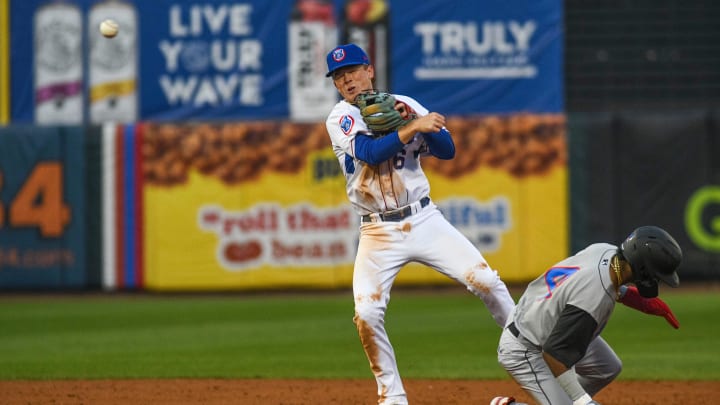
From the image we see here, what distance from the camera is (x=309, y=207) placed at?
15195 millimetres

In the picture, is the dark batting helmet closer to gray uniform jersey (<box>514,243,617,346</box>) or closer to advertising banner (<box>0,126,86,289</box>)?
gray uniform jersey (<box>514,243,617,346</box>)

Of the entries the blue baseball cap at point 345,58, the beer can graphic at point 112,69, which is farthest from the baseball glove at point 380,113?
the beer can graphic at point 112,69

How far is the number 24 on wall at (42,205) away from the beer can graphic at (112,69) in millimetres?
1227

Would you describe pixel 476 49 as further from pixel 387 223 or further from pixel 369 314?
pixel 369 314

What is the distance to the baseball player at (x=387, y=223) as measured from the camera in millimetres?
5930

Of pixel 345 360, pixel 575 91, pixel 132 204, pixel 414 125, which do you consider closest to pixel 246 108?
pixel 132 204

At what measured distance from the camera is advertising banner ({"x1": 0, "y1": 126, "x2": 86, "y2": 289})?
15.2 meters

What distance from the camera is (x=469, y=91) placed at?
16219 millimetres

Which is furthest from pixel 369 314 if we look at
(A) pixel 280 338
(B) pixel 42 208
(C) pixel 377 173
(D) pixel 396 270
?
(B) pixel 42 208

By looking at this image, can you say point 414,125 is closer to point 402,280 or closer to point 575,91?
point 402,280

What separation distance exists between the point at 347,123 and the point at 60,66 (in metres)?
11.1

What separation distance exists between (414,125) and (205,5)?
11.2 m

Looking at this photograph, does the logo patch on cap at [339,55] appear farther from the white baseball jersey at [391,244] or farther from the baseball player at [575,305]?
the baseball player at [575,305]

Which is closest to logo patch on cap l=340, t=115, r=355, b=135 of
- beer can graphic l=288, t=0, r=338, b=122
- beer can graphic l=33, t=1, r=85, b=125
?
beer can graphic l=288, t=0, r=338, b=122
